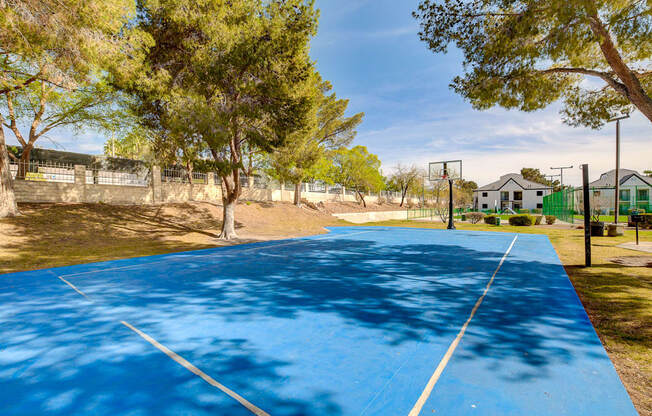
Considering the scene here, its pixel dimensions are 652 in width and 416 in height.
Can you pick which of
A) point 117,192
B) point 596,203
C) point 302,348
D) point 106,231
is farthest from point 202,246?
point 596,203

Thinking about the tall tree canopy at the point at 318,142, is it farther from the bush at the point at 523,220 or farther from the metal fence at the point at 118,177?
the bush at the point at 523,220

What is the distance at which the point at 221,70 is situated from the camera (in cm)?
1333

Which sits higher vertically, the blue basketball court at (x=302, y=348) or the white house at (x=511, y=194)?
the white house at (x=511, y=194)

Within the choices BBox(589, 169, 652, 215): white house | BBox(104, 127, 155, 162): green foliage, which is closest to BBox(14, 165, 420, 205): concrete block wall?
BBox(104, 127, 155, 162): green foliage

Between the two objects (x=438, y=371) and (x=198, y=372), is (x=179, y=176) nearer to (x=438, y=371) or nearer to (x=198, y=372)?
(x=198, y=372)

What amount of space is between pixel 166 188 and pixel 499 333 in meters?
22.7

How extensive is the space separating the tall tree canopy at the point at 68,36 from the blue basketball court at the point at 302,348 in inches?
285

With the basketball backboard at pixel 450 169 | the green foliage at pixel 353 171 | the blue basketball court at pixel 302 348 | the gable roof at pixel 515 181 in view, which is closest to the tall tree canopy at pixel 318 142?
the green foliage at pixel 353 171

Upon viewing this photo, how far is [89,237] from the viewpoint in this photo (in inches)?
551

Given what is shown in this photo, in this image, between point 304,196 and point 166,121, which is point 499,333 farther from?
point 304,196

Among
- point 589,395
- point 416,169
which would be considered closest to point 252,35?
point 589,395

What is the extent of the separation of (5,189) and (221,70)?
449 inches

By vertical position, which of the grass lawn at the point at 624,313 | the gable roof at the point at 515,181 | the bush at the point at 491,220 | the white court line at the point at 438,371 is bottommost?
the grass lawn at the point at 624,313

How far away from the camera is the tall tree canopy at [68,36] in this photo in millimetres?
9133
